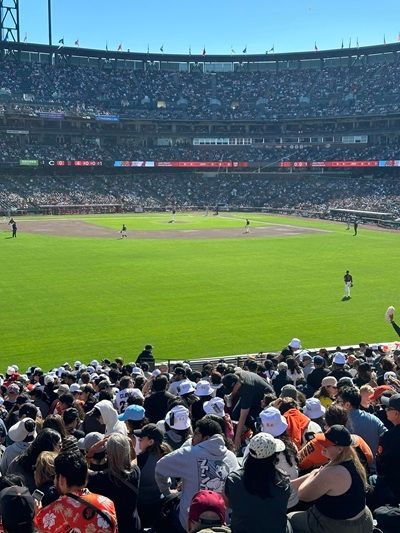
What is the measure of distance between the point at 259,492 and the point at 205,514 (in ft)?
2.01

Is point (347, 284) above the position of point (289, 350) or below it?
below

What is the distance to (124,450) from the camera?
6.55m

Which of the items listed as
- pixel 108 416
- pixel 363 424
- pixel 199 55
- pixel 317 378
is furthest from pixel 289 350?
pixel 199 55

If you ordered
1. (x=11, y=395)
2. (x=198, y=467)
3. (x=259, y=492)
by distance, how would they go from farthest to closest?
(x=11, y=395), (x=198, y=467), (x=259, y=492)

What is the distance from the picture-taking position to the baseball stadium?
6.52 m

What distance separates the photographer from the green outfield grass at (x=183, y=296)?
2602cm

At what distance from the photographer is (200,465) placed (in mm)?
6844

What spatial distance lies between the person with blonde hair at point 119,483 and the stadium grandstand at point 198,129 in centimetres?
8267

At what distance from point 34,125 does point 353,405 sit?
99.8 m

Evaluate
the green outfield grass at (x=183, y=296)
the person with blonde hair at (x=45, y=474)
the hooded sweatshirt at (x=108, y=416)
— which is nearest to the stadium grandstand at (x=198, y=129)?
the green outfield grass at (x=183, y=296)

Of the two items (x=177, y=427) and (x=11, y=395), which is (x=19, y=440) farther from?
(x=11, y=395)

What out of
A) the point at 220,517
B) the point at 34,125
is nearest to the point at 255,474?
the point at 220,517

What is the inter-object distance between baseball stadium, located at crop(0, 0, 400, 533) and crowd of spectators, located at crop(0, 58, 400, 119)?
16.6 inches

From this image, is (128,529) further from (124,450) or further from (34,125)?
(34,125)
